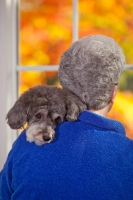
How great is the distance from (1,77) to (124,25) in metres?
0.92

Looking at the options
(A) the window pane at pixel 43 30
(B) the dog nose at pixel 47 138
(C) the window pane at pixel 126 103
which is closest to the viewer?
(B) the dog nose at pixel 47 138

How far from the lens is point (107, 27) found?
1.83 metres

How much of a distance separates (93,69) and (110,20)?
947mm

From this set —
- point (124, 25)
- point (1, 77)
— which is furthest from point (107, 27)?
point (1, 77)

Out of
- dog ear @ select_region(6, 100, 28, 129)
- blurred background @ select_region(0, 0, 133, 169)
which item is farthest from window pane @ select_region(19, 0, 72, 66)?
dog ear @ select_region(6, 100, 28, 129)

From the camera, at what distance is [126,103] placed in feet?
5.88

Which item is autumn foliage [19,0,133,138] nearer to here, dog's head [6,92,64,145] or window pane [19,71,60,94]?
window pane [19,71,60,94]

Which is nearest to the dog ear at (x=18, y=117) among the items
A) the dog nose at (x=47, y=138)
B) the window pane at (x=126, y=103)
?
the dog nose at (x=47, y=138)

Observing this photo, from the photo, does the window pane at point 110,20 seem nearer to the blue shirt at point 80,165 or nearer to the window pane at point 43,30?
the window pane at point 43,30

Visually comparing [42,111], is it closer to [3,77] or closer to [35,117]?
[35,117]

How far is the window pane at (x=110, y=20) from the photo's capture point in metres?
1.75

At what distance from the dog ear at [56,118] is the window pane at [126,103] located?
0.86 metres

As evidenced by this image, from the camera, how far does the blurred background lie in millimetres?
1778

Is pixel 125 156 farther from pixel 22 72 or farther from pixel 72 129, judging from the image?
pixel 22 72
